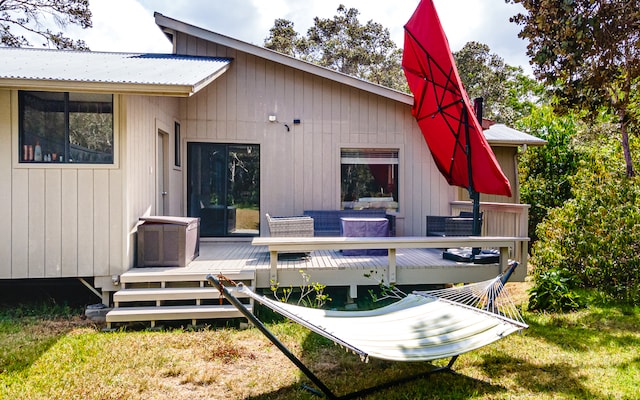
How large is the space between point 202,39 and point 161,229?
4.04m

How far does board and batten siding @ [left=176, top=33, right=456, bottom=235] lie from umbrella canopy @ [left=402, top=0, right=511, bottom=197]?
1.69 metres

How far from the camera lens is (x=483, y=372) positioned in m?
3.89

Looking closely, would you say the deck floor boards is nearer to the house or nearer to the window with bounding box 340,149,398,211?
the house

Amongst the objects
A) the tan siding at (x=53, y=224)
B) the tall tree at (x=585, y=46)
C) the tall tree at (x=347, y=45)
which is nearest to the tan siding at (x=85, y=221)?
the tan siding at (x=53, y=224)

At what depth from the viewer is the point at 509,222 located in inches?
243

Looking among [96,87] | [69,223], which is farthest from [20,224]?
[96,87]

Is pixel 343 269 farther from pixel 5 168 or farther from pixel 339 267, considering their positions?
pixel 5 168

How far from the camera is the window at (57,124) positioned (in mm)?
5035

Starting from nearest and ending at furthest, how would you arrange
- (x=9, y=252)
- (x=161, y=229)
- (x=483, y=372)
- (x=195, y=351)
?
(x=483, y=372), (x=195, y=351), (x=9, y=252), (x=161, y=229)

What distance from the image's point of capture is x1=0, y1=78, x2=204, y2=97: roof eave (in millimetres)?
4520

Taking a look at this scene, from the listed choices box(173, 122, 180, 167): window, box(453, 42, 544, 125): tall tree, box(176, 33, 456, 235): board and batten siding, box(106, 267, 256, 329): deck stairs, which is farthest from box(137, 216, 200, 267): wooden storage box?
box(453, 42, 544, 125): tall tree

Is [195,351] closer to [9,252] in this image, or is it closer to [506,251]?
[9,252]

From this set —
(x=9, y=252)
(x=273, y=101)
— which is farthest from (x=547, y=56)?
(x=9, y=252)

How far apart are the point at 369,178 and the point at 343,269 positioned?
2864 mm
